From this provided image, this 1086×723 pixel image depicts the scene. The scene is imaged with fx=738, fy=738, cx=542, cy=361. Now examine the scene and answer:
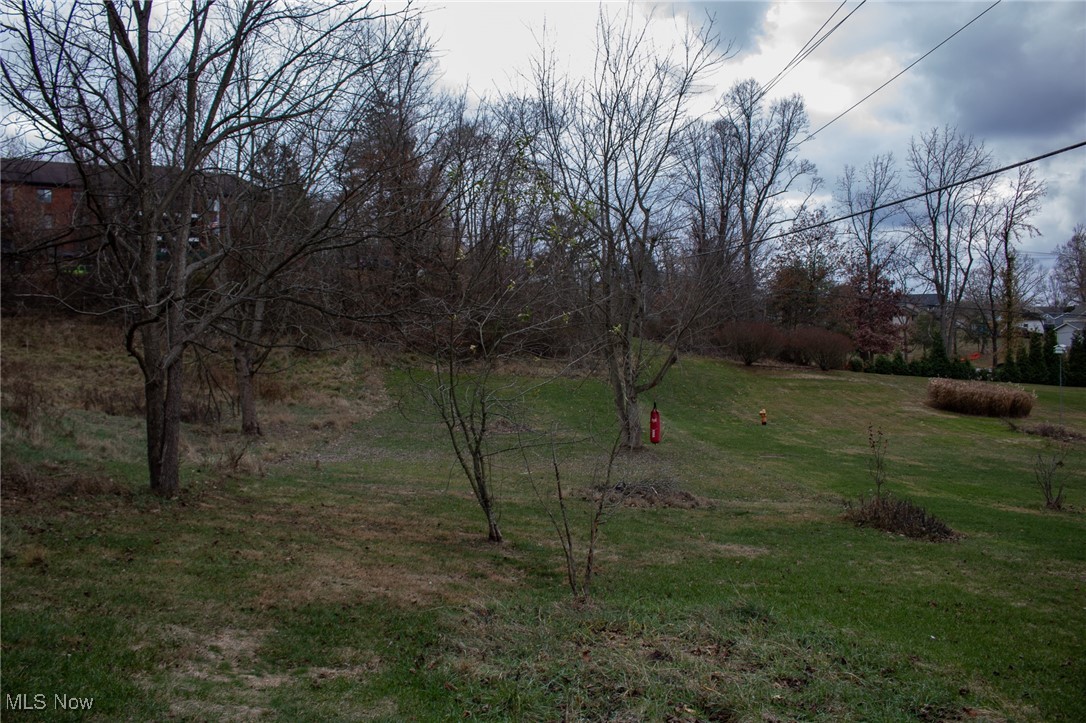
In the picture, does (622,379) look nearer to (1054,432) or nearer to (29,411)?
(29,411)

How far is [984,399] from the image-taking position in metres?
31.8

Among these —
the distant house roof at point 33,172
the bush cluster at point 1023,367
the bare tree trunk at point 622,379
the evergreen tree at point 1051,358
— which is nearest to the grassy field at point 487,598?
the bare tree trunk at point 622,379

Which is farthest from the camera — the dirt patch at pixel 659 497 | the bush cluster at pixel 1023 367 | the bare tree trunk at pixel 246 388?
the bush cluster at pixel 1023 367

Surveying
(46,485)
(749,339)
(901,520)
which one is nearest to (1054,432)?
(749,339)

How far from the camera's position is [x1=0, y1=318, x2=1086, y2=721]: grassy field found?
428 centimetres

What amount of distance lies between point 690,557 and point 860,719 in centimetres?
538

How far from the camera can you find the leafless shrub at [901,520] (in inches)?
449

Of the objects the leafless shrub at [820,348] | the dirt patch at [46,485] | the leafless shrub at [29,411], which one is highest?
the leafless shrub at [820,348]

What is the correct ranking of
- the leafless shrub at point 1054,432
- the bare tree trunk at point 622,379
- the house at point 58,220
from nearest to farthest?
1. the house at point 58,220
2. the bare tree trunk at point 622,379
3. the leafless shrub at point 1054,432

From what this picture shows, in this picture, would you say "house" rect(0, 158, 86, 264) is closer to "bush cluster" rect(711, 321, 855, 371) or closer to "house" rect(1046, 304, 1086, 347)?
"bush cluster" rect(711, 321, 855, 371)

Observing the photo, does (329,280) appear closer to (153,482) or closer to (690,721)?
(153,482)

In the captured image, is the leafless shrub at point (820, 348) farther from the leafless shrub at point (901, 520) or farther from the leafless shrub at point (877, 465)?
the leafless shrub at point (901, 520)

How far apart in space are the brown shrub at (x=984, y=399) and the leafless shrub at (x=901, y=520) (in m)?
23.2

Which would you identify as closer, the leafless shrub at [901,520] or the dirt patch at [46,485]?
the dirt patch at [46,485]
